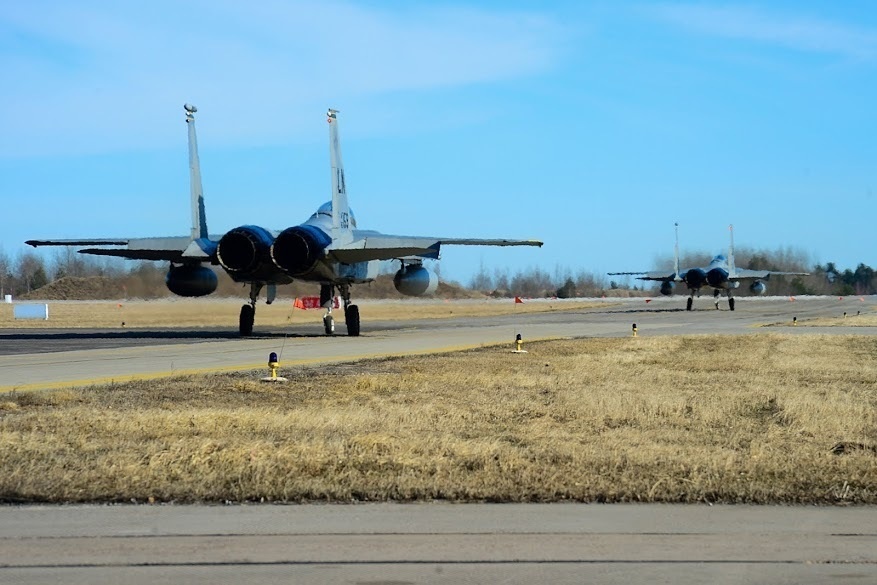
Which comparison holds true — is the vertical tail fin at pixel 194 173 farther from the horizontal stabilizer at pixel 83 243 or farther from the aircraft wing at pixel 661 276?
the aircraft wing at pixel 661 276

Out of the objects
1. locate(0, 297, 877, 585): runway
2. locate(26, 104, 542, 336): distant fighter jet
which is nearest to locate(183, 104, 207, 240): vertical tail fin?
locate(26, 104, 542, 336): distant fighter jet

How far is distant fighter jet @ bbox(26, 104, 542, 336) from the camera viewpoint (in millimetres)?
28547

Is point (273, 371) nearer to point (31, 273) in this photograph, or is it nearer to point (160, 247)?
point (160, 247)

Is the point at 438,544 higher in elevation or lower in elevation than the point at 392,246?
lower

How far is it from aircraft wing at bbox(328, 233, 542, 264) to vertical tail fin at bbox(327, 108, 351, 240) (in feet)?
2.69

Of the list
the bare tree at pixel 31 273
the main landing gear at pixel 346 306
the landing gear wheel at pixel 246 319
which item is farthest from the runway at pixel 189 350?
the bare tree at pixel 31 273

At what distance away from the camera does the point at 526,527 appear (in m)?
6.60

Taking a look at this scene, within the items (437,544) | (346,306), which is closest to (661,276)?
(346,306)

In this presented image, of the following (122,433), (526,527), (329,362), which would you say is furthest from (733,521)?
(329,362)

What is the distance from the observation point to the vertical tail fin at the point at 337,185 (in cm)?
3100

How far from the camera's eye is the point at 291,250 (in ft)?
93.4

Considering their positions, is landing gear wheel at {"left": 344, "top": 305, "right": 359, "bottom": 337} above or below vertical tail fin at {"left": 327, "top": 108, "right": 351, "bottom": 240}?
below

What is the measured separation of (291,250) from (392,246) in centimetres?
310

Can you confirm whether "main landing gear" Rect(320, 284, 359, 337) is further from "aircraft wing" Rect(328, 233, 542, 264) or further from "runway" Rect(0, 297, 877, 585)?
"runway" Rect(0, 297, 877, 585)
